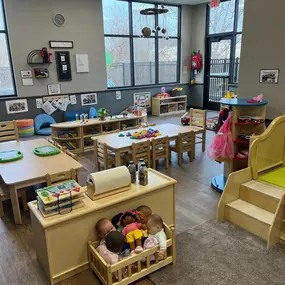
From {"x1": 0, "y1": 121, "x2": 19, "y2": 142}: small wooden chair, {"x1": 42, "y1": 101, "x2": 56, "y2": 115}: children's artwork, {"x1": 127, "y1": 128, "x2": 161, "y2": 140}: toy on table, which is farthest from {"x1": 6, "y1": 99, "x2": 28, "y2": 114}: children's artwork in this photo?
{"x1": 127, "y1": 128, "x2": 161, "y2": 140}: toy on table

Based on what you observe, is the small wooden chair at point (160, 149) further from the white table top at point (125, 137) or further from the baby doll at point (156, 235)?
the baby doll at point (156, 235)

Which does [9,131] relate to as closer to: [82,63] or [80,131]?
[80,131]

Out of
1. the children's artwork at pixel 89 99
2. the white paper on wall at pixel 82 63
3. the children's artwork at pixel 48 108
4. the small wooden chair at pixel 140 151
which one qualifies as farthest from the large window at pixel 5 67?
the small wooden chair at pixel 140 151

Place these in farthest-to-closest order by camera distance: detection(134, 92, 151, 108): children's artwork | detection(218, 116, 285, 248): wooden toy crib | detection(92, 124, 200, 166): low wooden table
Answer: detection(134, 92, 151, 108): children's artwork < detection(92, 124, 200, 166): low wooden table < detection(218, 116, 285, 248): wooden toy crib

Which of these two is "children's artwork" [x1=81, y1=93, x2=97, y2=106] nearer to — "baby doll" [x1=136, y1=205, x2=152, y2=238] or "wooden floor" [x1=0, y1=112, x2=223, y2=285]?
"wooden floor" [x1=0, y1=112, x2=223, y2=285]

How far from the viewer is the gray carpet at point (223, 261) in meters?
2.10

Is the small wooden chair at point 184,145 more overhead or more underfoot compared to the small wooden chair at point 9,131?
more underfoot

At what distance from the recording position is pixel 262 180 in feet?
9.82

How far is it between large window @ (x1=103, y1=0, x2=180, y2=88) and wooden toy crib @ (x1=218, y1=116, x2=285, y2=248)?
566 cm

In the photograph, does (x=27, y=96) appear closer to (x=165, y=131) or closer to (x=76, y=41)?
(x=76, y=41)

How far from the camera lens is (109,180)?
7.12ft

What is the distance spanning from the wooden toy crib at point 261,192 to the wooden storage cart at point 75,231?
882 millimetres

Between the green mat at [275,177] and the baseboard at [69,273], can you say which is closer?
the baseboard at [69,273]

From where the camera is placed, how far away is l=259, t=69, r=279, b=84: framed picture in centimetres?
321
